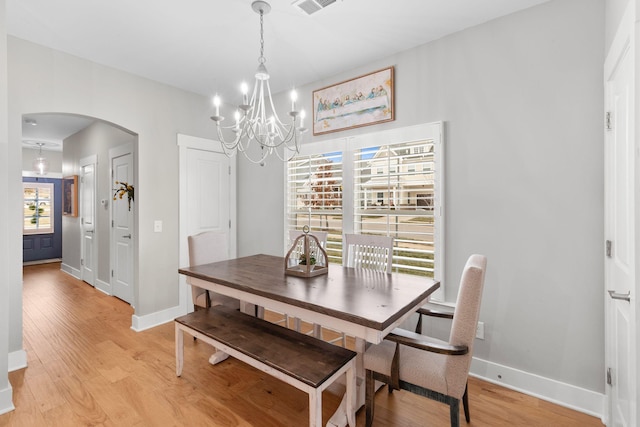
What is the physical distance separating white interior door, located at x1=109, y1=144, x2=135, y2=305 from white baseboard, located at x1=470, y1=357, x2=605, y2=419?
4250 mm

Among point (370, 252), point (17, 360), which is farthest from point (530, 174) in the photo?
point (17, 360)

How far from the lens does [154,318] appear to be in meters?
3.35

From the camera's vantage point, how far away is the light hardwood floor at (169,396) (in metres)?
1.86

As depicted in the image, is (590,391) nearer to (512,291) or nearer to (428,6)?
(512,291)

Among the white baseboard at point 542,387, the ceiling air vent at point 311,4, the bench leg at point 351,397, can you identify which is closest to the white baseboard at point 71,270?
the bench leg at point 351,397

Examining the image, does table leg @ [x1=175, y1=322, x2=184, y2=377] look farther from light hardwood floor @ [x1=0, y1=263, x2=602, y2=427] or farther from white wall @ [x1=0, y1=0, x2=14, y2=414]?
white wall @ [x1=0, y1=0, x2=14, y2=414]

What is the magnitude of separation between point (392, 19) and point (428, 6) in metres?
0.27

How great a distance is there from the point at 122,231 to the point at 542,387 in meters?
5.01

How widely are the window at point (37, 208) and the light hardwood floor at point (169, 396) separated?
18.1ft

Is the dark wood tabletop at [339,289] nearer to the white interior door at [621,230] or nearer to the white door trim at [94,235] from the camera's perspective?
the white interior door at [621,230]

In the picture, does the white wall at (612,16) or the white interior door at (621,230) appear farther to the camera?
the white wall at (612,16)

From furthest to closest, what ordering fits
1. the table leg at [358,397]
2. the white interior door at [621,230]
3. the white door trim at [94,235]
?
the white door trim at [94,235]
the table leg at [358,397]
the white interior door at [621,230]

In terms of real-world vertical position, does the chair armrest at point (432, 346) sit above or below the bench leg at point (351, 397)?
above

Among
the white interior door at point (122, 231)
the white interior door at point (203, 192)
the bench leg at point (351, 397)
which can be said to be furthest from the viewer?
the white interior door at point (122, 231)
